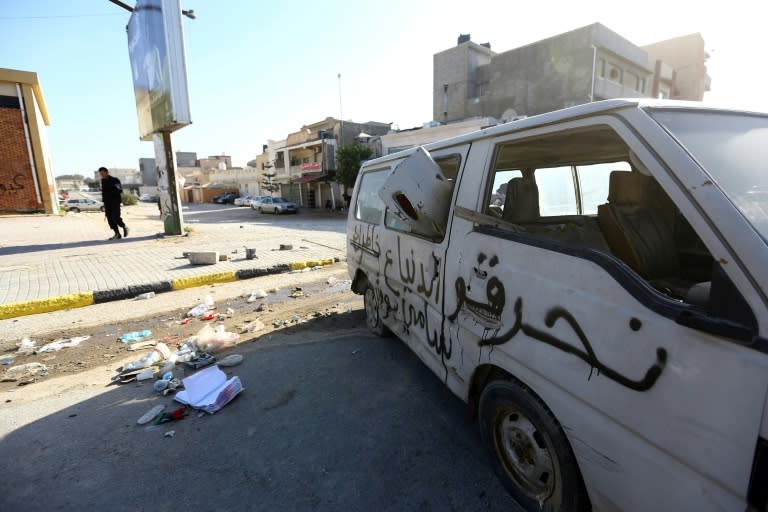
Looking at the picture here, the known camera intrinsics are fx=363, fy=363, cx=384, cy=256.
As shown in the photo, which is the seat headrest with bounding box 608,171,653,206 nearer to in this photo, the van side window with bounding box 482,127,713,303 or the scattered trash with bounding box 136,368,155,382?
the van side window with bounding box 482,127,713,303

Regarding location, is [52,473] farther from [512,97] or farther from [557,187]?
[512,97]

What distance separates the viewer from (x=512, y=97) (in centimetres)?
2738

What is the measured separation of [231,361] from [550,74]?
2789 centimetres

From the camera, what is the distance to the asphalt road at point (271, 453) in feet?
6.88

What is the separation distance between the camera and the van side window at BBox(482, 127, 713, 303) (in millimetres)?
1919

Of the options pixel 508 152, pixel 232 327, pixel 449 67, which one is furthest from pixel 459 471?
pixel 449 67

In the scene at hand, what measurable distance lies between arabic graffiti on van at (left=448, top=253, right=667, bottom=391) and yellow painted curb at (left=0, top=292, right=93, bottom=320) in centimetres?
601

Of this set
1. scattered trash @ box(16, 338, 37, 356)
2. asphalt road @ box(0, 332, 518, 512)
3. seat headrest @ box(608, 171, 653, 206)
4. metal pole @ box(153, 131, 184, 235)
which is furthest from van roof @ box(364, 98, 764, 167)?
metal pole @ box(153, 131, 184, 235)

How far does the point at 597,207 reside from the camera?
110 inches

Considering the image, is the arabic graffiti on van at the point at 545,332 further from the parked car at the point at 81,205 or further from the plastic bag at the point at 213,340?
the parked car at the point at 81,205

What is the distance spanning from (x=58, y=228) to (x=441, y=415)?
712 inches

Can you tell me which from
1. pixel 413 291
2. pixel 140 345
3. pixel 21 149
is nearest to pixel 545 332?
pixel 413 291

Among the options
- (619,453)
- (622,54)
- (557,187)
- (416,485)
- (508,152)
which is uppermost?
(622,54)

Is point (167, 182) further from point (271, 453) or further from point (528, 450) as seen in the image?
point (528, 450)
